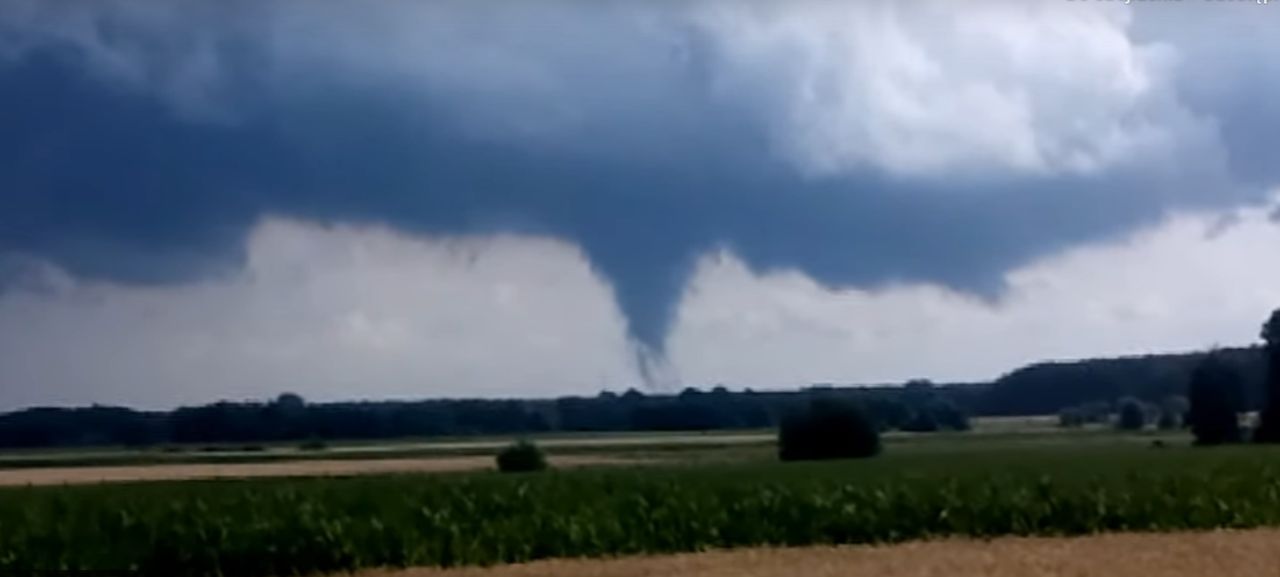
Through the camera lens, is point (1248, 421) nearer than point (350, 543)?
No

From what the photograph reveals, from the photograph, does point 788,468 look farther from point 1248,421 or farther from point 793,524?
point 1248,421

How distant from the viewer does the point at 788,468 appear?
41906 mm

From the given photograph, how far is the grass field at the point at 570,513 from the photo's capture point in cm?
2941

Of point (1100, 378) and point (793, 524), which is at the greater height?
point (1100, 378)

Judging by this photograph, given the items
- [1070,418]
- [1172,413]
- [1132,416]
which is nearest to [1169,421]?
[1172,413]

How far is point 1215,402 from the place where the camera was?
8400cm

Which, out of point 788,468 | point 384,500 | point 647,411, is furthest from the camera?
point 647,411

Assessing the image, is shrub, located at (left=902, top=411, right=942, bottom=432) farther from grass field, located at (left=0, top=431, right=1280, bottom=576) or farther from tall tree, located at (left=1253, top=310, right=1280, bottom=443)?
grass field, located at (left=0, top=431, right=1280, bottom=576)

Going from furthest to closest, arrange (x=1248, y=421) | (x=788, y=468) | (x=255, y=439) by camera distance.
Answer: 1. (x=1248, y=421)
2. (x=255, y=439)
3. (x=788, y=468)

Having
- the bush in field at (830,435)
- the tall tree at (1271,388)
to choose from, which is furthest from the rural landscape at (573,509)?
the tall tree at (1271,388)

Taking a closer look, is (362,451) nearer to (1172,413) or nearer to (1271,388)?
(1271,388)

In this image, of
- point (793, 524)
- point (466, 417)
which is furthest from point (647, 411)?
point (793, 524)

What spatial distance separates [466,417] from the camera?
3585 inches

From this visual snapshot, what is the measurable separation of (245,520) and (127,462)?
34849 mm
